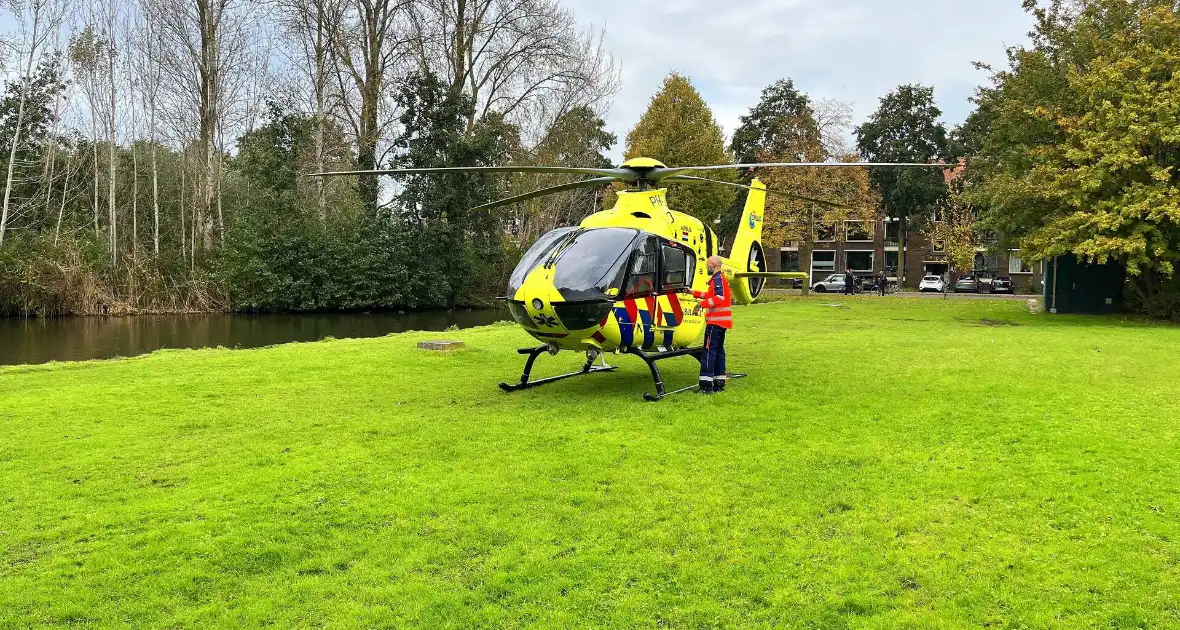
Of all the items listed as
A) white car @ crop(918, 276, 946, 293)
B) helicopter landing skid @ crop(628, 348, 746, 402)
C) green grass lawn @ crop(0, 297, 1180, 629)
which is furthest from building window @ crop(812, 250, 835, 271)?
helicopter landing skid @ crop(628, 348, 746, 402)

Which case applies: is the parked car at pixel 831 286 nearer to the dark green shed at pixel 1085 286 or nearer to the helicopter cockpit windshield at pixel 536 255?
the dark green shed at pixel 1085 286

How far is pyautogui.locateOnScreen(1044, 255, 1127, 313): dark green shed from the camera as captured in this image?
78.1 ft

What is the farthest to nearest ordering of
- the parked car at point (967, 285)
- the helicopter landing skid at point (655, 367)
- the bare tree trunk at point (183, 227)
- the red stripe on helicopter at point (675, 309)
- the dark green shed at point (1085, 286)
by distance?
the parked car at point (967, 285)
the bare tree trunk at point (183, 227)
the dark green shed at point (1085, 286)
the red stripe on helicopter at point (675, 309)
the helicopter landing skid at point (655, 367)

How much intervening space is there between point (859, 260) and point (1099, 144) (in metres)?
44.2

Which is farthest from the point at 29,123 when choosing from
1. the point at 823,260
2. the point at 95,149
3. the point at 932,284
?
the point at 823,260

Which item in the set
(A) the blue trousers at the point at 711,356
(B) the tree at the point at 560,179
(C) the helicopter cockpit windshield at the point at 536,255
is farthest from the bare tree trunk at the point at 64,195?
(A) the blue trousers at the point at 711,356

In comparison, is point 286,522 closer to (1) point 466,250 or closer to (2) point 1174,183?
(2) point 1174,183

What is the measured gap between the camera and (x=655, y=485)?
17.8ft

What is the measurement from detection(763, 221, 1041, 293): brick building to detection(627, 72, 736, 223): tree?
23.5 metres

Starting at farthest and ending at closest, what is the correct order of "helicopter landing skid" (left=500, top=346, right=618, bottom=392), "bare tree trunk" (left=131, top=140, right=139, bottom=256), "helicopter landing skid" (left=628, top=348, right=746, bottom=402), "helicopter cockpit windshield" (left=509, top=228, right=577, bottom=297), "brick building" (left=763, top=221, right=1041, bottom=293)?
"brick building" (left=763, top=221, right=1041, bottom=293) → "bare tree trunk" (left=131, top=140, right=139, bottom=256) → "helicopter landing skid" (left=500, top=346, right=618, bottom=392) → "helicopter landing skid" (left=628, top=348, right=746, bottom=402) → "helicopter cockpit windshield" (left=509, top=228, right=577, bottom=297)

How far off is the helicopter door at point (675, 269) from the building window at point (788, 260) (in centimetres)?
5475

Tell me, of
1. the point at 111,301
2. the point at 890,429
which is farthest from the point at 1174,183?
the point at 111,301

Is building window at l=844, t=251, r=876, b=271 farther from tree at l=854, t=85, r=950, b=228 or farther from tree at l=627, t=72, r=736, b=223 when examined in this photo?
tree at l=627, t=72, r=736, b=223

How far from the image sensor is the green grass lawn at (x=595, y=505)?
11.9 feet
